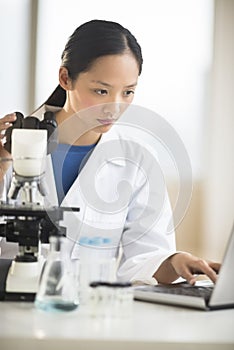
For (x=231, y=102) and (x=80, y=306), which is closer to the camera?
(x=80, y=306)

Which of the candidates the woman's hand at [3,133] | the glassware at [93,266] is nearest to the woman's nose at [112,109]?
the woman's hand at [3,133]

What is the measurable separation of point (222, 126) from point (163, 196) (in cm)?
214

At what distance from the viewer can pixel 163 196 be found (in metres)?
1.94

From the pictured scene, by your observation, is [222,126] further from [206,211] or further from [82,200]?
[82,200]

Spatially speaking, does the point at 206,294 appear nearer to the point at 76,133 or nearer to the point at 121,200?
the point at 121,200

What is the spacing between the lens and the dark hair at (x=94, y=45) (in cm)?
199

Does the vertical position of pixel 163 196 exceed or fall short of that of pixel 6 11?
it falls short

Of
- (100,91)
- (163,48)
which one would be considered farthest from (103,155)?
(163,48)

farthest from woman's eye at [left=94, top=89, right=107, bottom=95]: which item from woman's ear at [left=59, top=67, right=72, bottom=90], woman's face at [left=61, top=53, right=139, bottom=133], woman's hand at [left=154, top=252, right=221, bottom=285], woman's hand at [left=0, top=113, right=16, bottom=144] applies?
woman's hand at [left=154, top=252, right=221, bottom=285]

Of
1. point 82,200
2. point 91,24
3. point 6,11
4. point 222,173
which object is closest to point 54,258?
point 82,200

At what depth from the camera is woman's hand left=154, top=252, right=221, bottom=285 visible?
153cm

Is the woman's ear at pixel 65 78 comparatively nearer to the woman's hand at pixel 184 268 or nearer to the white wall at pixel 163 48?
the woman's hand at pixel 184 268

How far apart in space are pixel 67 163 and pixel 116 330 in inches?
38.6

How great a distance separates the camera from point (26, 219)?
1350 mm
